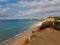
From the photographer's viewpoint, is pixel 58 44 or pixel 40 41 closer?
pixel 58 44

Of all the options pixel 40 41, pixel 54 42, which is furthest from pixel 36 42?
pixel 54 42

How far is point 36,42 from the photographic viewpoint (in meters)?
11.9

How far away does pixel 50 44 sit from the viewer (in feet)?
37.0

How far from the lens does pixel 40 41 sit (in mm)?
12141

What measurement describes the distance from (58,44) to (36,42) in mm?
1452

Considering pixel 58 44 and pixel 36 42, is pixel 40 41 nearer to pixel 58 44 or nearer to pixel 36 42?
pixel 36 42

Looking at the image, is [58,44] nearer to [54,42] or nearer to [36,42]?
[54,42]

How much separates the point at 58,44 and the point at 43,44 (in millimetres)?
917

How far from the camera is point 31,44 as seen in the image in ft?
37.7

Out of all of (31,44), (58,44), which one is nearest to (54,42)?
(58,44)

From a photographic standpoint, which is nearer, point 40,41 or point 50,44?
point 50,44

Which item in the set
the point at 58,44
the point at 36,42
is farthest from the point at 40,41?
the point at 58,44

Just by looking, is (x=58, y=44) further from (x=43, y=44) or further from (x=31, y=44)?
(x=31, y=44)

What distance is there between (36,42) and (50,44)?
3.48 feet
